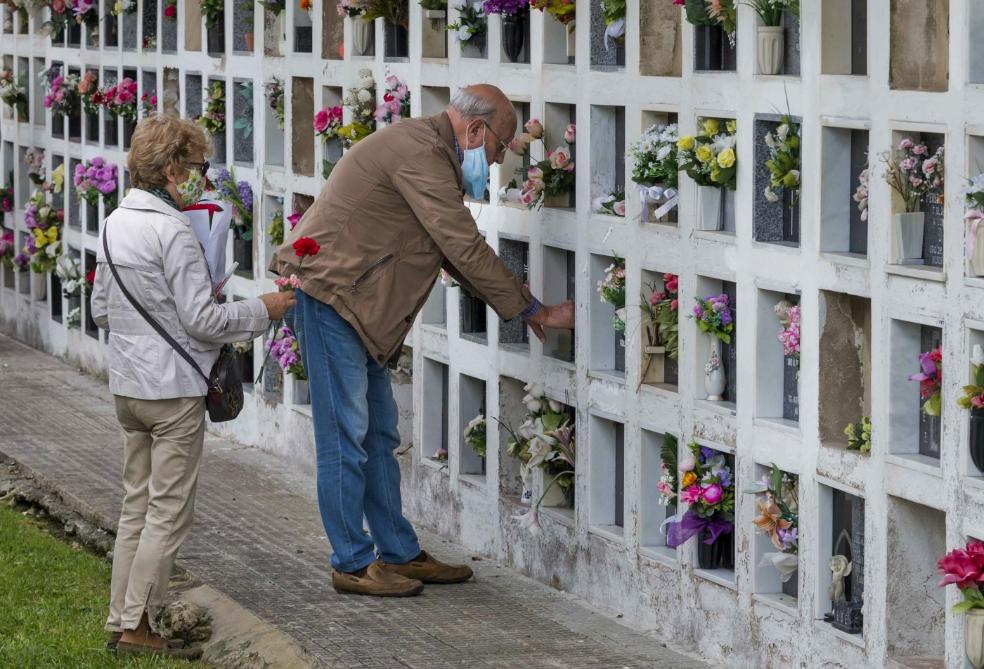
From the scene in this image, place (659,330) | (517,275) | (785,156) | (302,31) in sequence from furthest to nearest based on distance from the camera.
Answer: (302,31) → (517,275) → (659,330) → (785,156)

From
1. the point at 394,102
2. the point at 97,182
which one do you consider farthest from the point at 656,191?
the point at 97,182

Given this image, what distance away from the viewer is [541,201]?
21.1ft

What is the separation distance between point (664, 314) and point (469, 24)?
60.5 inches

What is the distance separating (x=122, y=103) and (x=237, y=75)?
1.51m

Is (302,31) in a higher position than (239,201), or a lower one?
higher

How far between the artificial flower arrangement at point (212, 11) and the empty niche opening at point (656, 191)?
390 centimetres

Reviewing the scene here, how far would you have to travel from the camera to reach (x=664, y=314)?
5809mm

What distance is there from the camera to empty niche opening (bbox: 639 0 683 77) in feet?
18.9

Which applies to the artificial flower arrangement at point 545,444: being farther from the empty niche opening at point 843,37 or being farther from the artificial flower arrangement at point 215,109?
the artificial flower arrangement at point 215,109

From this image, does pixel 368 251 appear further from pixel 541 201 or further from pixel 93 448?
pixel 93 448

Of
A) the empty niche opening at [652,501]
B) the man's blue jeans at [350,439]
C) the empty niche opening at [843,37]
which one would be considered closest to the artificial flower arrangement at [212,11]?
the man's blue jeans at [350,439]

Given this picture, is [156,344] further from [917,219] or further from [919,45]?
[919,45]

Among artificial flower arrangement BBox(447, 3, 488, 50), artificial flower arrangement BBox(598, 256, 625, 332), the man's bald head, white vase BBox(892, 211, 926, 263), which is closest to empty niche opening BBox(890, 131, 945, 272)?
white vase BBox(892, 211, 926, 263)

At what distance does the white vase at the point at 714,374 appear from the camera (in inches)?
220
